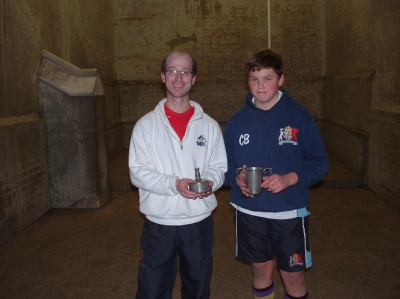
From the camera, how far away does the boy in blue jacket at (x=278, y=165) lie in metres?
2.79

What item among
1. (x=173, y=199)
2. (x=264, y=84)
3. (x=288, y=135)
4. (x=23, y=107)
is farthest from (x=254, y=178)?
(x=23, y=107)

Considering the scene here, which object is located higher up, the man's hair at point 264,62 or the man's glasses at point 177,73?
the man's hair at point 264,62

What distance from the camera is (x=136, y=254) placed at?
15.6ft

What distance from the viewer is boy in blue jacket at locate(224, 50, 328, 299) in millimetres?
2793

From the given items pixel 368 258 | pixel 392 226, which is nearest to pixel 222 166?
pixel 368 258

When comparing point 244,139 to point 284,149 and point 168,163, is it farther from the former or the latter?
point 168,163

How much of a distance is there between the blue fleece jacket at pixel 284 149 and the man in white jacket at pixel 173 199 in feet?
0.88

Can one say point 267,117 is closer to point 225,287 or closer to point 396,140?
point 225,287

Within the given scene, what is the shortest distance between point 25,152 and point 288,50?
25.7 ft

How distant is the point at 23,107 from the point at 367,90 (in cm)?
556

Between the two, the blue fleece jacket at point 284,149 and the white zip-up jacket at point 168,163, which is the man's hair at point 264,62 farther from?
the white zip-up jacket at point 168,163

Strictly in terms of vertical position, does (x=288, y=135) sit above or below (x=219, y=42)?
below

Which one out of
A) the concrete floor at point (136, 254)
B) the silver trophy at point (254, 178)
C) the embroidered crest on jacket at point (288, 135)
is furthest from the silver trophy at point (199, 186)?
the concrete floor at point (136, 254)

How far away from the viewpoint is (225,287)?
396 centimetres
